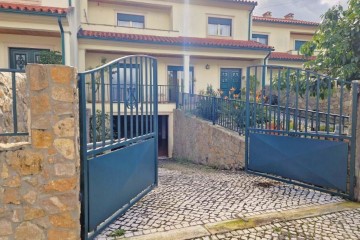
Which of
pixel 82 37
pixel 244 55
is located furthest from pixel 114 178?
pixel 244 55

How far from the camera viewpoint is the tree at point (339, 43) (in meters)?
5.24

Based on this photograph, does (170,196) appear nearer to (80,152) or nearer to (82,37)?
(80,152)

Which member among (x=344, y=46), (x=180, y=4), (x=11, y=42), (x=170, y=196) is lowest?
(x=170, y=196)

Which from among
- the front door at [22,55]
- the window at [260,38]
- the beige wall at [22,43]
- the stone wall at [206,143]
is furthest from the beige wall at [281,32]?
the front door at [22,55]

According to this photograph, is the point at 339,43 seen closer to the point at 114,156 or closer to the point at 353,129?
the point at 353,129

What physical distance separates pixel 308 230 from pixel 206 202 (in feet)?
4.59

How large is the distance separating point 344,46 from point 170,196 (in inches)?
187

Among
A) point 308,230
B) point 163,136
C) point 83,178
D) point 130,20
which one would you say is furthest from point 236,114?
point 130,20

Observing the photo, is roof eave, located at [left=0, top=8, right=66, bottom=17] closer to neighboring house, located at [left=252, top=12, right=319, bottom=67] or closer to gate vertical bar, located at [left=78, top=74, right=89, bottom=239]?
gate vertical bar, located at [left=78, top=74, right=89, bottom=239]

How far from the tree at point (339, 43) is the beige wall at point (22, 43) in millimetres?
9839

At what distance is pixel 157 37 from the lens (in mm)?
12219

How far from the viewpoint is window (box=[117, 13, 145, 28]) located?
13706 millimetres

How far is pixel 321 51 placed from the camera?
5.98 m

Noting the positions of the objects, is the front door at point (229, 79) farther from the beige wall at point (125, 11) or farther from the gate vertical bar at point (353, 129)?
the gate vertical bar at point (353, 129)
